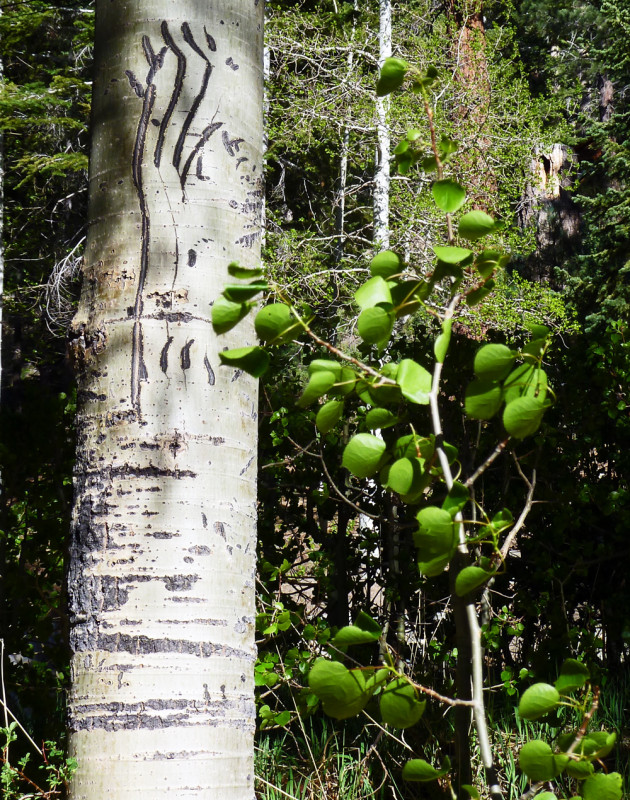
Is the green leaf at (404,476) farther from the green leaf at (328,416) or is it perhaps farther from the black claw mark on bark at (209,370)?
the black claw mark on bark at (209,370)

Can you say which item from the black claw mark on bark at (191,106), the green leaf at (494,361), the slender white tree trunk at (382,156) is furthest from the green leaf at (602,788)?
the slender white tree trunk at (382,156)

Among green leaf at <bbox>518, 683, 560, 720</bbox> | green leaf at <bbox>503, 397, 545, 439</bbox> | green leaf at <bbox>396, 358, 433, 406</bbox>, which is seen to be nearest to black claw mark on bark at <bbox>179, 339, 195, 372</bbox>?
green leaf at <bbox>396, 358, 433, 406</bbox>

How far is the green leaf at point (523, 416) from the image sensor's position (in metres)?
0.72

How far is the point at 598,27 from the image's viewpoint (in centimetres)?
1911

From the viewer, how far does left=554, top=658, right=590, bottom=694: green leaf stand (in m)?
0.70

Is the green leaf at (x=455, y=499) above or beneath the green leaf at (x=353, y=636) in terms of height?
above

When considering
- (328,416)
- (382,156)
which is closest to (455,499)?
(328,416)

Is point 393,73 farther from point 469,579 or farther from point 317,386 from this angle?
point 469,579

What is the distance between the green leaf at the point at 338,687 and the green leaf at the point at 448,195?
51 cm

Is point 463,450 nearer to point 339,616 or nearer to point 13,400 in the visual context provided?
point 339,616

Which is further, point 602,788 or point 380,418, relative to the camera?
point 380,418

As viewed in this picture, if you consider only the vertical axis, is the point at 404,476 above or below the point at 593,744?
above

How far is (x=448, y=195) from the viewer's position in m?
0.85

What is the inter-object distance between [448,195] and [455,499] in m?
0.35
